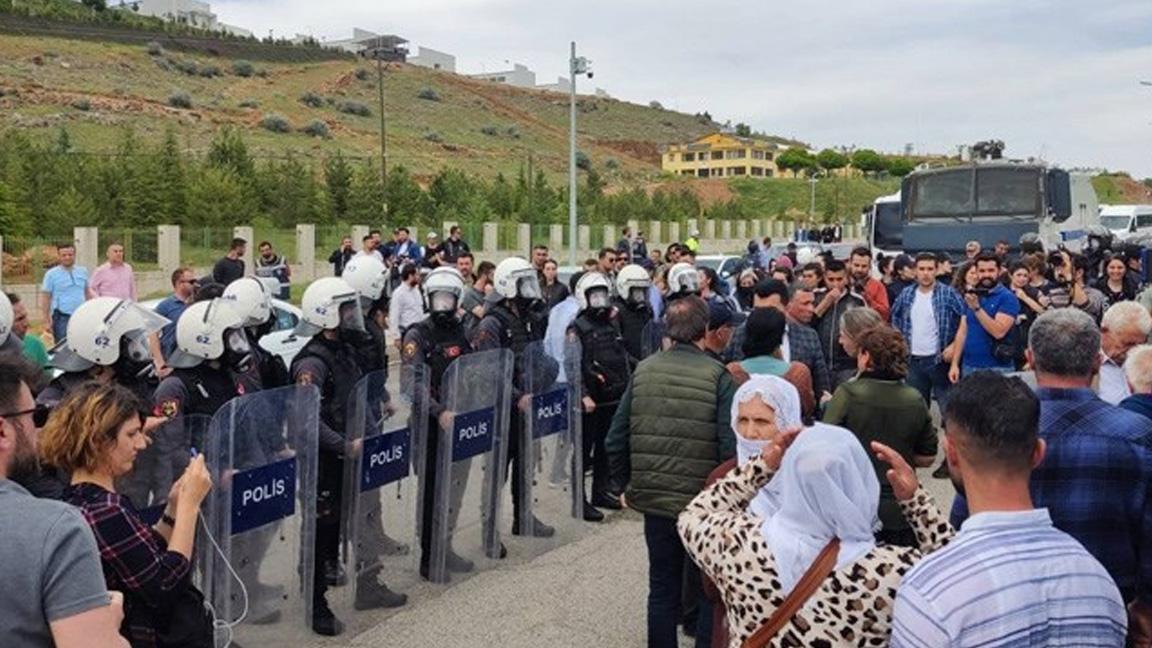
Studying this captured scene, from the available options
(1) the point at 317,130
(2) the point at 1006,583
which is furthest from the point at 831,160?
(2) the point at 1006,583

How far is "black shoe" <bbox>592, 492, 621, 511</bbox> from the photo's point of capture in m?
9.17

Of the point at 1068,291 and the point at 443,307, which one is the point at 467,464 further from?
the point at 1068,291

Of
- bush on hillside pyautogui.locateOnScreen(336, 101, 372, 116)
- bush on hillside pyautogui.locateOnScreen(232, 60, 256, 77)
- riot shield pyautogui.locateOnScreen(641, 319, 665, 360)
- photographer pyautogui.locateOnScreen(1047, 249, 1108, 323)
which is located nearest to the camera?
riot shield pyautogui.locateOnScreen(641, 319, 665, 360)

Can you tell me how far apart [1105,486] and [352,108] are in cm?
9408

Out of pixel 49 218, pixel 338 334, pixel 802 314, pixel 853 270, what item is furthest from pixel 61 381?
pixel 49 218

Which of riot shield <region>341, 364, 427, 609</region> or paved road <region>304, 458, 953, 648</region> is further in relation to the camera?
riot shield <region>341, 364, 427, 609</region>

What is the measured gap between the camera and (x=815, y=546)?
10.0 ft

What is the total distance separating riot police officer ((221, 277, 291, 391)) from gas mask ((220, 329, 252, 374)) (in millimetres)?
389

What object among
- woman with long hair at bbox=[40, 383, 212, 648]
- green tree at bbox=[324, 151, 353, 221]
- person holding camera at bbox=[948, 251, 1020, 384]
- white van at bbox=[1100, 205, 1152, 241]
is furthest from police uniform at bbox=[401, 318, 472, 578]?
green tree at bbox=[324, 151, 353, 221]

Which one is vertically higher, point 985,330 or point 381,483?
point 985,330

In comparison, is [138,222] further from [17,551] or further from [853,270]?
[17,551]

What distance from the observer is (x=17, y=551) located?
7.73 feet

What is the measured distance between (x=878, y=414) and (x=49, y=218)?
34.3 metres

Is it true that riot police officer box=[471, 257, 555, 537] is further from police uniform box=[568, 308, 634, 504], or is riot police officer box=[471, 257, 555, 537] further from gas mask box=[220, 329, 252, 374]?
gas mask box=[220, 329, 252, 374]
